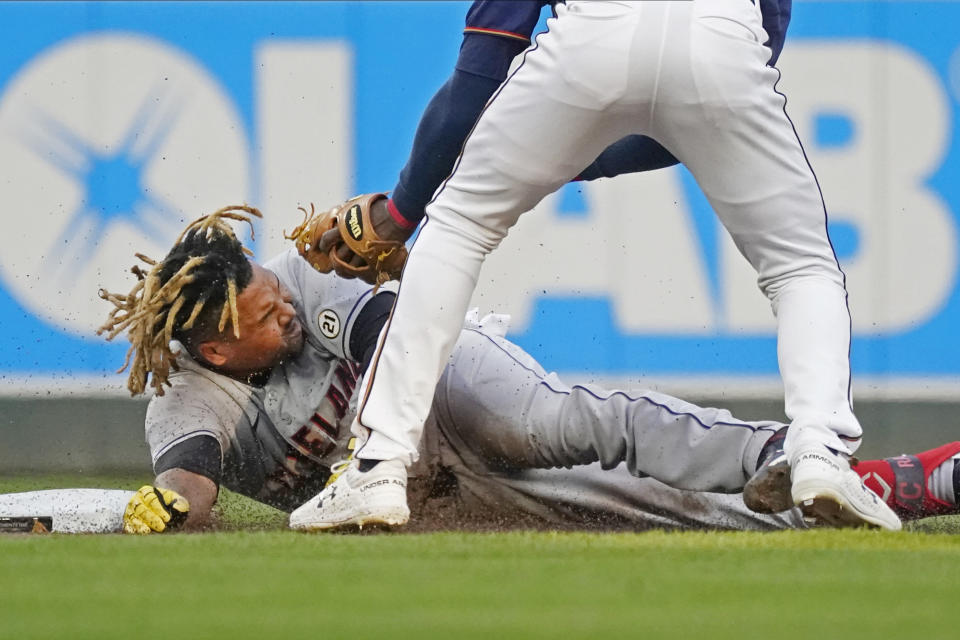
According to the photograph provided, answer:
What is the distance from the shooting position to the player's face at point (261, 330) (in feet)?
11.7

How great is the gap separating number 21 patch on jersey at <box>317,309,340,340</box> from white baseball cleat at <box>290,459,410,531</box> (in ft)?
2.17

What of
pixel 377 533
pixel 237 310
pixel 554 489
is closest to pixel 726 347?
pixel 554 489

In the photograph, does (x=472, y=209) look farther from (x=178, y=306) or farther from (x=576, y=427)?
(x=178, y=306)

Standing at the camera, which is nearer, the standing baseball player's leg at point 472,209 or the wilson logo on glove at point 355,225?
the standing baseball player's leg at point 472,209

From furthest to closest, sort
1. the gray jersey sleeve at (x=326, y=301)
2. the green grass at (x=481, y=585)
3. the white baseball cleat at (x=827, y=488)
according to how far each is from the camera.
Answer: the gray jersey sleeve at (x=326, y=301), the white baseball cleat at (x=827, y=488), the green grass at (x=481, y=585)

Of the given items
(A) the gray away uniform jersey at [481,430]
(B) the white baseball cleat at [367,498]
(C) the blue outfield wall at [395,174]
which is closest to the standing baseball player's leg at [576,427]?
(A) the gray away uniform jersey at [481,430]

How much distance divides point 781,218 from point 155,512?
145 centimetres

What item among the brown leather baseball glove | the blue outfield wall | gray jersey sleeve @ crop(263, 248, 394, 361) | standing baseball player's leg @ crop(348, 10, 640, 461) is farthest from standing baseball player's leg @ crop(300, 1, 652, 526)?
the blue outfield wall

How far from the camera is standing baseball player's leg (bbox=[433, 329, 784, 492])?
3.28 metres

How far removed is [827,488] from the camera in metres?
2.70

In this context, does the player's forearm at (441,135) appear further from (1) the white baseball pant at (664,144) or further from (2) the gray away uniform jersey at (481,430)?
→ (2) the gray away uniform jersey at (481,430)

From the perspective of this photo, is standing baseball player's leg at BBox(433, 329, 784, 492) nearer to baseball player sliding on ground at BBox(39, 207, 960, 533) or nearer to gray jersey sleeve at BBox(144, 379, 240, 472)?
baseball player sliding on ground at BBox(39, 207, 960, 533)

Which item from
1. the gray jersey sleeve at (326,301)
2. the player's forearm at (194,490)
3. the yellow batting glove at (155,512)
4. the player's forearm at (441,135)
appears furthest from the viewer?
the gray jersey sleeve at (326,301)

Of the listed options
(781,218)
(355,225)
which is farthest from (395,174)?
(781,218)
